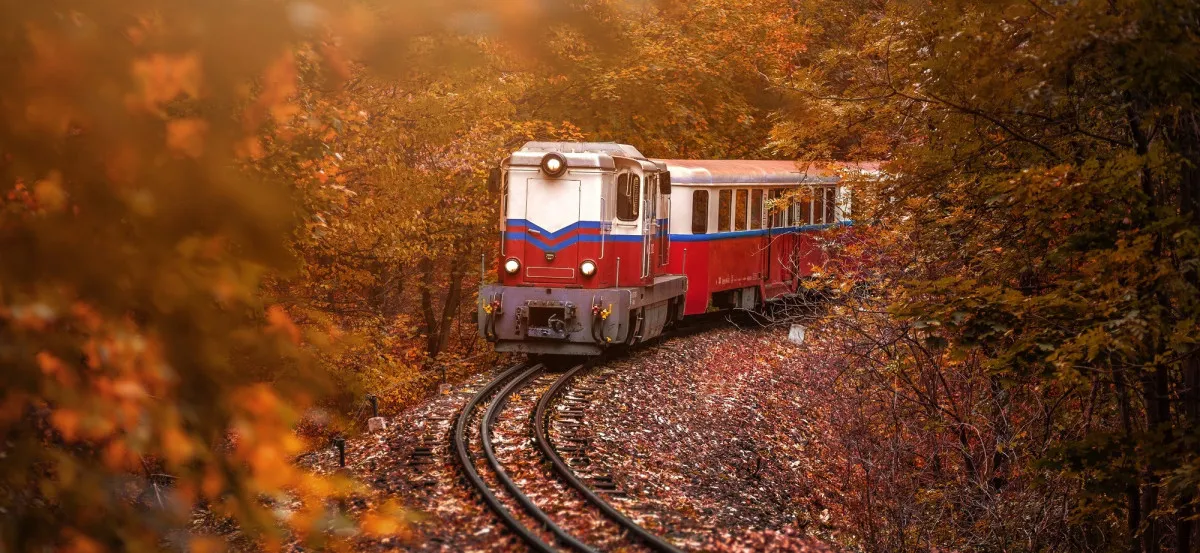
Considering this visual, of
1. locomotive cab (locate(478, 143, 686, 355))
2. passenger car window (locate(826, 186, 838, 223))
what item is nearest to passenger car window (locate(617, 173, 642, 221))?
locomotive cab (locate(478, 143, 686, 355))

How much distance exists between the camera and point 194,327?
91.4 inches

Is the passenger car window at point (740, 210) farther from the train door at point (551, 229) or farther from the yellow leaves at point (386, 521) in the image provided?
the yellow leaves at point (386, 521)

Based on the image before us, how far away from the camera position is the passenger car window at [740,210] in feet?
61.6

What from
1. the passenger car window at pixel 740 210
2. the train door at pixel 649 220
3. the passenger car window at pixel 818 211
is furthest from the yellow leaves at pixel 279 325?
the passenger car window at pixel 818 211

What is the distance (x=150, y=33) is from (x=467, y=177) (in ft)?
55.0

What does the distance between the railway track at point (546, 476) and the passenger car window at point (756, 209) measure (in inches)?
267

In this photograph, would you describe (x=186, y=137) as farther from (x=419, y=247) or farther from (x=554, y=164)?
(x=419, y=247)

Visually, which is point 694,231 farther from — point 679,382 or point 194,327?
point 194,327

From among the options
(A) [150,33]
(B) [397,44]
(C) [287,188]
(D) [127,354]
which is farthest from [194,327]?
(B) [397,44]

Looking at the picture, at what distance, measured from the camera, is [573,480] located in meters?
9.31

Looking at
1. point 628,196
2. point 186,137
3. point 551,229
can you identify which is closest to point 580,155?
point 628,196

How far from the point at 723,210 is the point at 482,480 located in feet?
32.9

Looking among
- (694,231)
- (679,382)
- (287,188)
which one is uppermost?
(287,188)

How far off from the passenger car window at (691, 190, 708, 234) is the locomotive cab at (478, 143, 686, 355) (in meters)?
2.24
